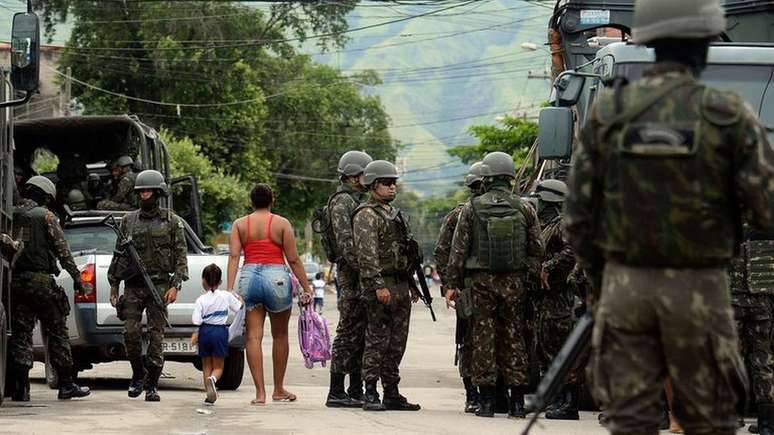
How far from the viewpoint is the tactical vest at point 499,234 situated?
12406mm

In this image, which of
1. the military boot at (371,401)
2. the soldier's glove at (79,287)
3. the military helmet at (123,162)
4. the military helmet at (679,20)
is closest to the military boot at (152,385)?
the soldier's glove at (79,287)

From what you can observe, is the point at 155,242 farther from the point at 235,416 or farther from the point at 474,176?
the point at 474,176

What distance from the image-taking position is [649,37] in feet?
19.7

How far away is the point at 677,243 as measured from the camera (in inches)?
230

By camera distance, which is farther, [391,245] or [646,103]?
[391,245]

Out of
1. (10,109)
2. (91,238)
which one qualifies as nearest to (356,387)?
(10,109)

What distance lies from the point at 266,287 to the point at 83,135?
9.47 m

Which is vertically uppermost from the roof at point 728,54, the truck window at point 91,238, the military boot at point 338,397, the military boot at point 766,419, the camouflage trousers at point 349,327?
the roof at point 728,54

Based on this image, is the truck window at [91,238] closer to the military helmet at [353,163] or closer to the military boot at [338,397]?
the military helmet at [353,163]

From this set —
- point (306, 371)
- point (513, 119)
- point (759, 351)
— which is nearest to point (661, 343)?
point (759, 351)

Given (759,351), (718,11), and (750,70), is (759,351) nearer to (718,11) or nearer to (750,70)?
(750,70)

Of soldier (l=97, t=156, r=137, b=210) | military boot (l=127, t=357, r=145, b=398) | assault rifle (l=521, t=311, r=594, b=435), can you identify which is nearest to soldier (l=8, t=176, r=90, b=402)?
military boot (l=127, t=357, r=145, b=398)

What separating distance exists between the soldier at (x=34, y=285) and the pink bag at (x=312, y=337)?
6.42 feet

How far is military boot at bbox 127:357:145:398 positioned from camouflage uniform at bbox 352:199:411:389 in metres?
2.35
